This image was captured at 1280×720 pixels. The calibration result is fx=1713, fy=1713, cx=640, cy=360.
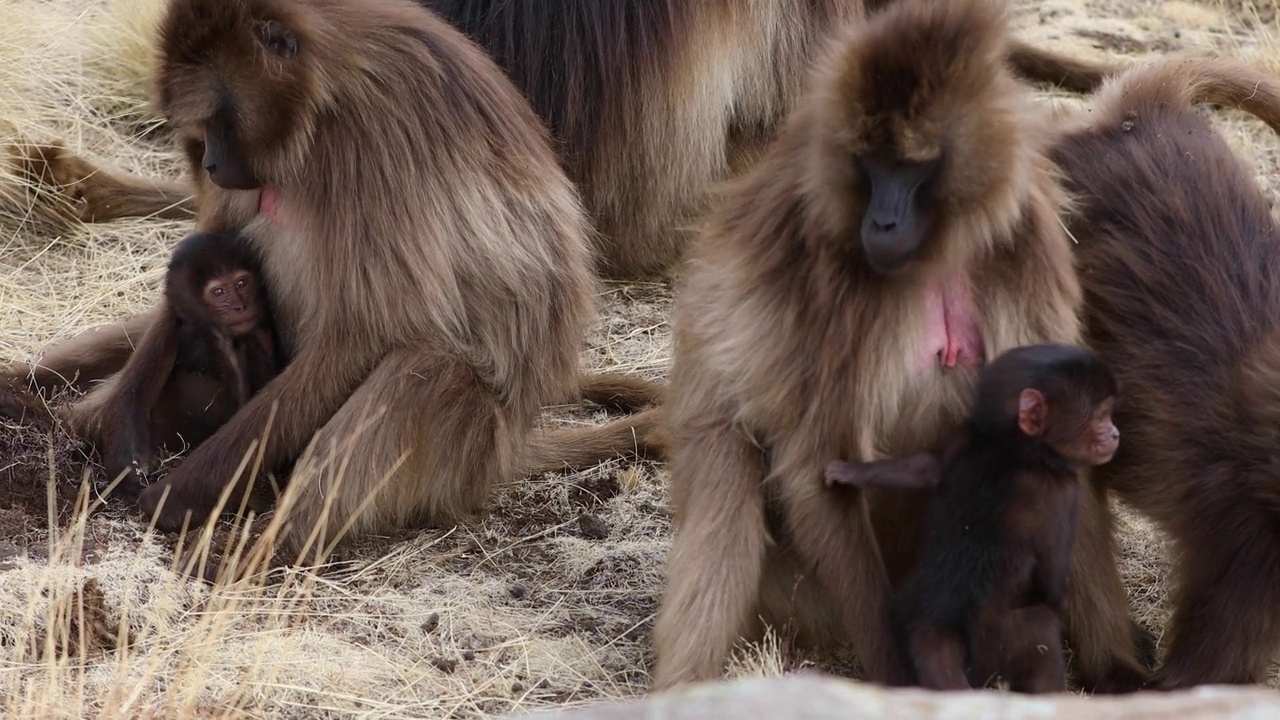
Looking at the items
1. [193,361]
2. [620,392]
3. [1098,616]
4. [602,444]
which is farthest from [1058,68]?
[193,361]

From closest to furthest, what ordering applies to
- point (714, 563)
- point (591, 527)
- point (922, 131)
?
point (922, 131), point (714, 563), point (591, 527)

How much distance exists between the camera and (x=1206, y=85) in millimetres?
4801

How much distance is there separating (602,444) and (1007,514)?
6.33 ft

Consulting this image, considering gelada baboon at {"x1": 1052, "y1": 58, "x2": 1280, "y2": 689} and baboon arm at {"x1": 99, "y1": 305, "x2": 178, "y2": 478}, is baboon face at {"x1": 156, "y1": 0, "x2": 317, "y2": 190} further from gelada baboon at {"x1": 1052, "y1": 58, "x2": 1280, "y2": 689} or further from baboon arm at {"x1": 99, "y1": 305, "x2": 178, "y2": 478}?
gelada baboon at {"x1": 1052, "y1": 58, "x2": 1280, "y2": 689}

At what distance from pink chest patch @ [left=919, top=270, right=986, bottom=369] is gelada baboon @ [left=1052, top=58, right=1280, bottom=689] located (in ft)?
2.18

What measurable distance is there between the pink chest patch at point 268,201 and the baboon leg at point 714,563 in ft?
4.76

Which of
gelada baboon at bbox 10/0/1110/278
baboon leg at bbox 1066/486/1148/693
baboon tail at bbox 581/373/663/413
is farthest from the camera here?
baboon tail at bbox 581/373/663/413

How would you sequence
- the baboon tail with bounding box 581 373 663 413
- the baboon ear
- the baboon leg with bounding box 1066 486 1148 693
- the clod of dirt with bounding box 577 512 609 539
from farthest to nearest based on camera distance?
the baboon tail with bounding box 581 373 663 413, the clod of dirt with bounding box 577 512 609 539, the baboon leg with bounding box 1066 486 1148 693, the baboon ear

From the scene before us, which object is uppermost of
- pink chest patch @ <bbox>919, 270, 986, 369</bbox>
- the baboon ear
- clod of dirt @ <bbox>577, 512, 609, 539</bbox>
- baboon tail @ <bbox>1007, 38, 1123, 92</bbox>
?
baboon tail @ <bbox>1007, 38, 1123, 92</bbox>

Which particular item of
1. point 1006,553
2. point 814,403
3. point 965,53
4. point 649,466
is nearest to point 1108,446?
point 1006,553

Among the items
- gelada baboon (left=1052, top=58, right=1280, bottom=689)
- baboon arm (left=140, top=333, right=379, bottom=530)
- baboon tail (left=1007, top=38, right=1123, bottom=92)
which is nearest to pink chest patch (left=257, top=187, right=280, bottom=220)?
baboon arm (left=140, top=333, right=379, bottom=530)

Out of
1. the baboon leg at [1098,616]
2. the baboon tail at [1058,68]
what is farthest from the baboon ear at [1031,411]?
the baboon tail at [1058,68]

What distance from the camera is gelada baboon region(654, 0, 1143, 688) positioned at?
3.42m

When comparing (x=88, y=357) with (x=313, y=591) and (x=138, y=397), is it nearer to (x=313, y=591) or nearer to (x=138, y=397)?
(x=138, y=397)
